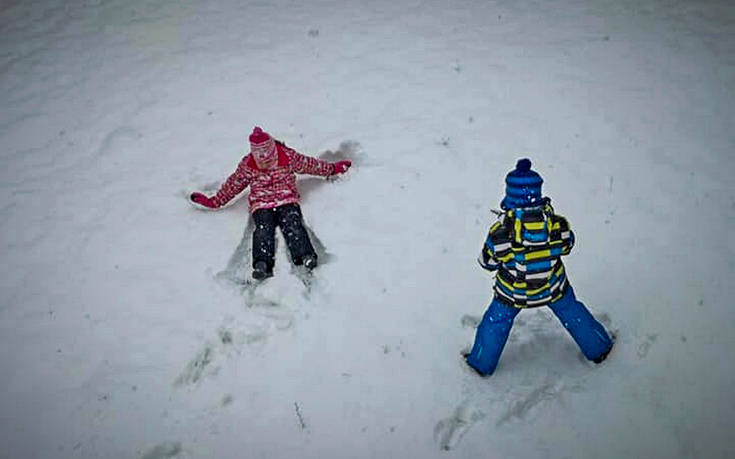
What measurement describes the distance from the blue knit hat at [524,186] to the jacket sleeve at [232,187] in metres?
2.92

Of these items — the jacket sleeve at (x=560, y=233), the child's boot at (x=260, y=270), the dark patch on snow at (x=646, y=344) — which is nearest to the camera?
the jacket sleeve at (x=560, y=233)

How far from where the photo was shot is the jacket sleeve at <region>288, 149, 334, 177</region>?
16.8ft

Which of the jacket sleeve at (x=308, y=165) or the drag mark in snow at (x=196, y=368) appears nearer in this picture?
the drag mark in snow at (x=196, y=368)

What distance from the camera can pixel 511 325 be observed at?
346cm

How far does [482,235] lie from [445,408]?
187cm

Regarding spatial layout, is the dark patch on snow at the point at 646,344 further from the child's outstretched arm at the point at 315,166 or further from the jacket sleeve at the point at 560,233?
the child's outstretched arm at the point at 315,166

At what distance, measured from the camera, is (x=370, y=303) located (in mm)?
4395

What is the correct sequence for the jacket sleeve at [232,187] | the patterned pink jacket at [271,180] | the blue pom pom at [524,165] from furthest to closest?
the jacket sleeve at [232,187] < the patterned pink jacket at [271,180] < the blue pom pom at [524,165]

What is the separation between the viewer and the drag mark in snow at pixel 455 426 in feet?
11.3

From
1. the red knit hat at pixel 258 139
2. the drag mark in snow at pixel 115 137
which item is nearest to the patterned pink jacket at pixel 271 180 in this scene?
the red knit hat at pixel 258 139

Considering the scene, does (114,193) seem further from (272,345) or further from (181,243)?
(272,345)

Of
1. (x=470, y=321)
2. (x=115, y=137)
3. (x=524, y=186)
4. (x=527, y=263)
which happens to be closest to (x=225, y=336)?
(x=470, y=321)

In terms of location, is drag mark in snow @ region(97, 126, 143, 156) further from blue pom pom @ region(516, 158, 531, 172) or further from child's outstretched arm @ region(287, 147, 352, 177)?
blue pom pom @ region(516, 158, 531, 172)

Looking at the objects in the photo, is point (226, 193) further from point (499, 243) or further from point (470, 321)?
point (499, 243)
